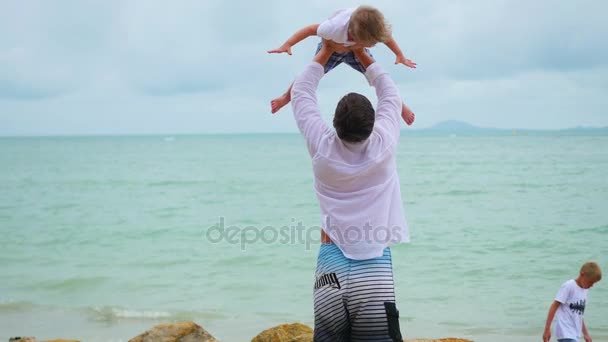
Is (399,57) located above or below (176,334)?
above

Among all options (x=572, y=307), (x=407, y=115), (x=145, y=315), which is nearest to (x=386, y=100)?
(x=407, y=115)

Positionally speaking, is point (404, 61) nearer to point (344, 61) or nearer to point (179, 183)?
point (344, 61)

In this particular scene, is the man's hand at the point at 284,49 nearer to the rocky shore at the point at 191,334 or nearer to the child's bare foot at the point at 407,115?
the child's bare foot at the point at 407,115

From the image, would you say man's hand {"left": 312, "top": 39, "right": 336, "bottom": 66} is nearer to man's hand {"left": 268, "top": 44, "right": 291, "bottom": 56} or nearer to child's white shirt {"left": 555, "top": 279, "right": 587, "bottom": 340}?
man's hand {"left": 268, "top": 44, "right": 291, "bottom": 56}

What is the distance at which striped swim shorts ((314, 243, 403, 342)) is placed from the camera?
258 centimetres

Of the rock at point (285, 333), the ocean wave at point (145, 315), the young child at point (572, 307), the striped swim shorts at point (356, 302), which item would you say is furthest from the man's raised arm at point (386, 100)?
the ocean wave at point (145, 315)

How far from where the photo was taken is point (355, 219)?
104 inches

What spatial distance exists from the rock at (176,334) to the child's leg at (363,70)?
2.97m

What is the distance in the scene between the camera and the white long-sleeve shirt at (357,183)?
8.51ft

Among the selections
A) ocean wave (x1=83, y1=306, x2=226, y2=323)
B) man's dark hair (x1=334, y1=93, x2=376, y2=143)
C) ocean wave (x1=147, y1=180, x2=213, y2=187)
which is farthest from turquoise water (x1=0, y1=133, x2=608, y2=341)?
man's dark hair (x1=334, y1=93, x2=376, y2=143)

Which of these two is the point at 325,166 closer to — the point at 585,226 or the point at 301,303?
the point at 301,303

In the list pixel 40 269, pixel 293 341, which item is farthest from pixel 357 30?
pixel 40 269

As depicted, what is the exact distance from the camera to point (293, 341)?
5.08 metres

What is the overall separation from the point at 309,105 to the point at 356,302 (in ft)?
2.73
